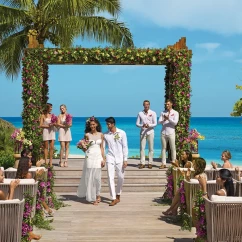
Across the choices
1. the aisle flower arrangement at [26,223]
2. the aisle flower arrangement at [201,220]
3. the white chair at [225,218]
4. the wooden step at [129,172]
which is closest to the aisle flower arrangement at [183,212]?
the aisle flower arrangement at [201,220]

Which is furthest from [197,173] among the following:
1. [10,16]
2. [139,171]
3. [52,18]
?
[10,16]

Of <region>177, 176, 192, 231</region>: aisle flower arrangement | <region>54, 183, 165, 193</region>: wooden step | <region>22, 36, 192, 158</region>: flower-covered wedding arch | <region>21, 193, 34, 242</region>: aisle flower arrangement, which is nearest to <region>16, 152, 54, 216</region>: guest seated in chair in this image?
<region>21, 193, 34, 242</region>: aisle flower arrangement

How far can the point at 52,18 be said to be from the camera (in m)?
21.0

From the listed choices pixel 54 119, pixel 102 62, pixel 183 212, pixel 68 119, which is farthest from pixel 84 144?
pixel 102 62

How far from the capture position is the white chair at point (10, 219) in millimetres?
6309

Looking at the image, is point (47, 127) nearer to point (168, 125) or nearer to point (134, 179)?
point (134, 179)

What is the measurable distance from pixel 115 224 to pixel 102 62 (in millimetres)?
6731

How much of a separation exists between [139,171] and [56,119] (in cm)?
242

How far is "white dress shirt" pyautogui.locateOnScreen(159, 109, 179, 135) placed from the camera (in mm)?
13646

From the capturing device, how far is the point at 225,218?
21.7 ft

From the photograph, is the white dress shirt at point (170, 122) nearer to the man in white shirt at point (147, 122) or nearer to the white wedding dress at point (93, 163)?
the man in white shirt at point (147, 122)

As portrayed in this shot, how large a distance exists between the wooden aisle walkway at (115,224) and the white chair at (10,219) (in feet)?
4.21

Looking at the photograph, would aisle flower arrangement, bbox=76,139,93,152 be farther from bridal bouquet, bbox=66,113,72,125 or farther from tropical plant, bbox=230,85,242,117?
tropical plant, bbox=230,85,242,117

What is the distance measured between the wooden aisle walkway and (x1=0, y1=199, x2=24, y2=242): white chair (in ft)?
4.21
